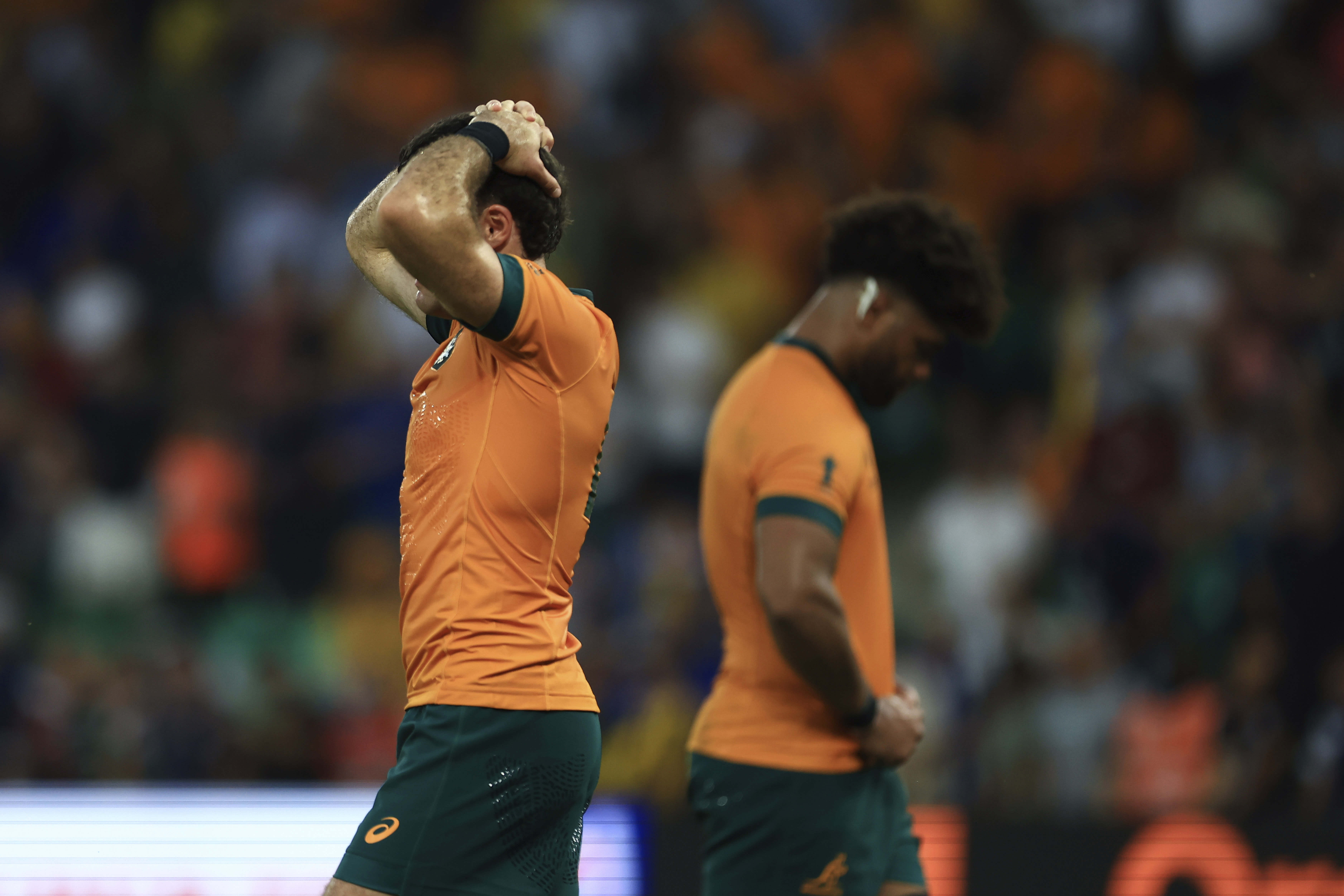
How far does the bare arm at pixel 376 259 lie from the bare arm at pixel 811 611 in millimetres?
1057

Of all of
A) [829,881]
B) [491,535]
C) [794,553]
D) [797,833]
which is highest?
[491,535]

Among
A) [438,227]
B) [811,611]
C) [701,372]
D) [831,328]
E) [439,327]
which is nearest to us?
[438,227]

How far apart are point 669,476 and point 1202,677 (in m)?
3.14

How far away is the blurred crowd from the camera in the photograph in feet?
25.1

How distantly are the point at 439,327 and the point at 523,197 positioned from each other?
1.74 feet

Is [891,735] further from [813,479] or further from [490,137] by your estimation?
[490,137]

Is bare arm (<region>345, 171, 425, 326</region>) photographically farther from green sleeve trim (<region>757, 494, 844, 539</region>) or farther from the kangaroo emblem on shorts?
the kangaroo emblem on shorts

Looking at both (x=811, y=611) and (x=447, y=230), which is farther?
(x=811, y=611)

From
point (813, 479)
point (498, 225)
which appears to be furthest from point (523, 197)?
point (813, 479)

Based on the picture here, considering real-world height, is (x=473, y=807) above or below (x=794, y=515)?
below

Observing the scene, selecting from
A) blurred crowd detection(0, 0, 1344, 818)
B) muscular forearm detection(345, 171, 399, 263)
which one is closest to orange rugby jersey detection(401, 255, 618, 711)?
muscular forearm detection(345, 171, 399, 263)

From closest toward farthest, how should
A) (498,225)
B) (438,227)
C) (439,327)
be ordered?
(438,227)
(498,225)
(439,327)

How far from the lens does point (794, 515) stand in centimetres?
402

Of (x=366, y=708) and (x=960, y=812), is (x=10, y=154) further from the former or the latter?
(x=960, y=812)
